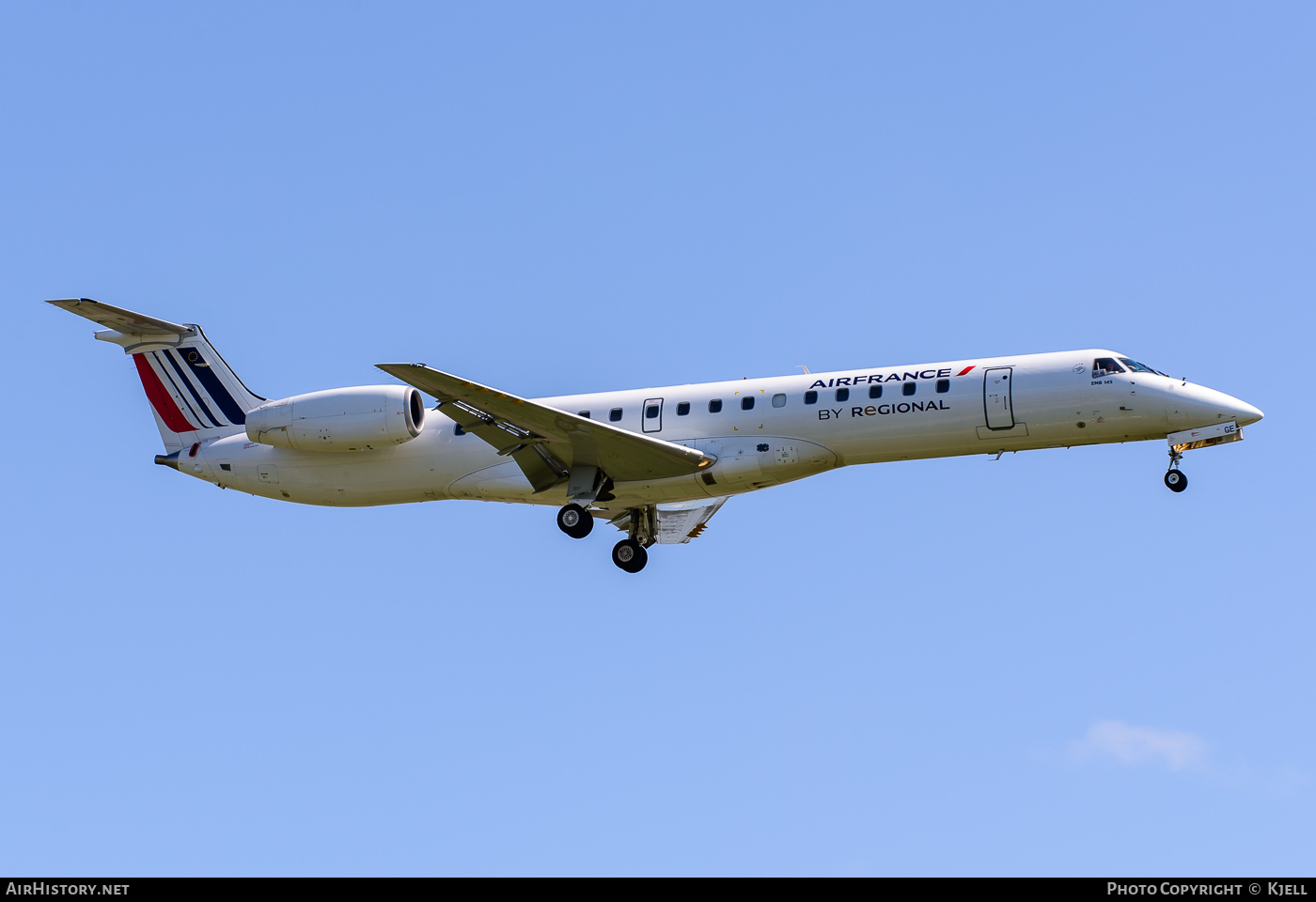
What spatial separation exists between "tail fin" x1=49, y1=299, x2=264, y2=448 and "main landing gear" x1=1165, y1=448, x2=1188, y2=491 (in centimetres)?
1813

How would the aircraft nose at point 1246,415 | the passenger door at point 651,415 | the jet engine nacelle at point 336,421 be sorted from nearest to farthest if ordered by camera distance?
the aircraft nose at point 1246,415 < the passenger door at point 651,415 < the jet engine nacelle at point 336,421

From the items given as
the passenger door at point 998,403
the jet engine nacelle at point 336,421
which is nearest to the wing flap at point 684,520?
the jet engine nacelle at point 336,421

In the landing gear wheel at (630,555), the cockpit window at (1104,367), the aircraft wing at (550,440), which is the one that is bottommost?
the landing gear wheel at (630,555)

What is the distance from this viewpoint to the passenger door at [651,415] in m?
28.5

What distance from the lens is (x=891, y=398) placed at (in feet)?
88.6

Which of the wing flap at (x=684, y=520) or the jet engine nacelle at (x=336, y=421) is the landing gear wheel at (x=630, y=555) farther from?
the jet engine nacelle at (x=336, y=421)

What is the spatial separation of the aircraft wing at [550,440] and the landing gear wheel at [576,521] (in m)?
0.75

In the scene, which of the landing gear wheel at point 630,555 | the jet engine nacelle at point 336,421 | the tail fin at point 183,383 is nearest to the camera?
the jet engine nacelle at point 336,421

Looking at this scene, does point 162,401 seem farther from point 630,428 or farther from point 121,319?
point 630,428

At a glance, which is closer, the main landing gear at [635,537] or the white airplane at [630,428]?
the white airplane at [630,428]

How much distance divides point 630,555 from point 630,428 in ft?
10.5

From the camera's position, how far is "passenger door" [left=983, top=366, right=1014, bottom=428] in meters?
26.5
